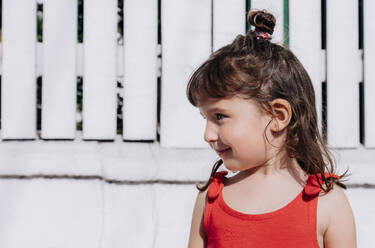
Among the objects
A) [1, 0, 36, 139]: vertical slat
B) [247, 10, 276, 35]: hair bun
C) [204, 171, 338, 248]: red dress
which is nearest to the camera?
[204, 171, 338, 248]: red dress

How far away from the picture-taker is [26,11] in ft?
6.72

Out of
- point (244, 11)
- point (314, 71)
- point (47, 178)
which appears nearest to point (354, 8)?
point (314, 71)

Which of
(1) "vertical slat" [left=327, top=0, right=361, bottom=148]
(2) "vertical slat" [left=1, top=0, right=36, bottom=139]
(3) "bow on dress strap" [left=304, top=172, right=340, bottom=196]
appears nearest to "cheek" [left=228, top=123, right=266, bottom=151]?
(3) "bow on dress strap" [left=304, top=172, right=340, bottom=196]

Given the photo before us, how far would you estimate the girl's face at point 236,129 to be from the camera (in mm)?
1361

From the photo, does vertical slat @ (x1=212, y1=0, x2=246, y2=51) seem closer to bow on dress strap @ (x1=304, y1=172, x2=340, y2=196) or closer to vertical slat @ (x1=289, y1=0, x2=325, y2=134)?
vertical slat @ (x1=289, y1=0, x2=325, y2=134)

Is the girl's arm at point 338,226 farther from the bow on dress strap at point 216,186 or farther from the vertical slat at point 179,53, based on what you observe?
the vertical slat at point 179,53

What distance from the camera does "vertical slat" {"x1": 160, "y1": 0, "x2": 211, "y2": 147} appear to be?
208 cm

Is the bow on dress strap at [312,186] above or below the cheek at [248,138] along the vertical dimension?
below

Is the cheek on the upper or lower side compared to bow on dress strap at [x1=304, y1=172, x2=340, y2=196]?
upper

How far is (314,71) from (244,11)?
1.25ft

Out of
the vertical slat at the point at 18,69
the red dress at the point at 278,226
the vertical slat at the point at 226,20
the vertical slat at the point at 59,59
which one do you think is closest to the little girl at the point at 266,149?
the red dress at the point at 278,226

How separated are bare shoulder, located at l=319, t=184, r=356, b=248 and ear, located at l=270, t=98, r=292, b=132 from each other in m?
0.22

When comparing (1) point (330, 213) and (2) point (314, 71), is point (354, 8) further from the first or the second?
(1) point (330, 213)

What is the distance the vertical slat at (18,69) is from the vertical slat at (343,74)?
122 cm
